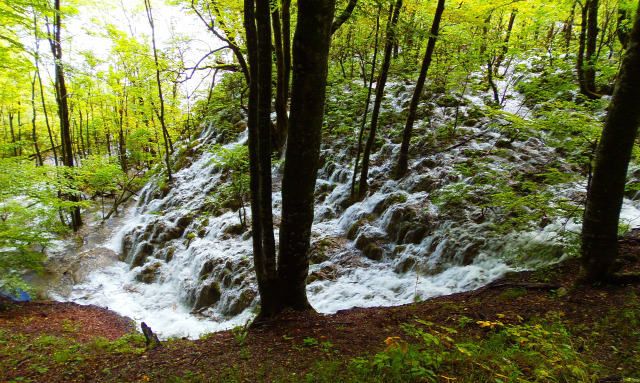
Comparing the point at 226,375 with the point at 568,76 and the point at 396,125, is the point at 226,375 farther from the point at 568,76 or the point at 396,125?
the point at 568,76

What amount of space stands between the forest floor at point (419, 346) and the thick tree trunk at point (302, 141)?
0.70 m

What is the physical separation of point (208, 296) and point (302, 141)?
21.8 feet

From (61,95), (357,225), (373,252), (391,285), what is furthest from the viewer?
(61,95)

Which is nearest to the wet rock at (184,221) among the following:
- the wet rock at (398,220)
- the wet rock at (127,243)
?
the wet rock at (127,243)

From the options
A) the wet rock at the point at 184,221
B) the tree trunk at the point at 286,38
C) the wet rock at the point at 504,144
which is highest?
the tree trunk at the point at 286,38

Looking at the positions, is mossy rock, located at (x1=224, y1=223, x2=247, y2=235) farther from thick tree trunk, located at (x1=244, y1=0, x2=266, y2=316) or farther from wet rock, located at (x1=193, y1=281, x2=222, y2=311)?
thick tree trunk, located at (x1=244, y1=0, x2=266, y2=316)

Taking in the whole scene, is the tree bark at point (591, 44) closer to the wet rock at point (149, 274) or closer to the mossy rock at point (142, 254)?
the wet rock at point (149, 274)

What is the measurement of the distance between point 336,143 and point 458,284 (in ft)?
26.6

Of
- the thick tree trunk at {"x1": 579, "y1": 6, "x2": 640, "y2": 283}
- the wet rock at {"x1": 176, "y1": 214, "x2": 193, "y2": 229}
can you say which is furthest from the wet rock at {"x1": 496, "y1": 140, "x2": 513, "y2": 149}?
the wet rock at {"x1": 176, "y1": 214, "x2": 193, "y2": 229}

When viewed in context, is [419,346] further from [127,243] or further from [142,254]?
[127,243]

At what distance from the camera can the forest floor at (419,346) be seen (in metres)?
2.42

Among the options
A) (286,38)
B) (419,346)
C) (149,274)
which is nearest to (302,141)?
(419,346)

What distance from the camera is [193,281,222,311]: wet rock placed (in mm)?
8422

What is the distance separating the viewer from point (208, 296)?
8.52 m
